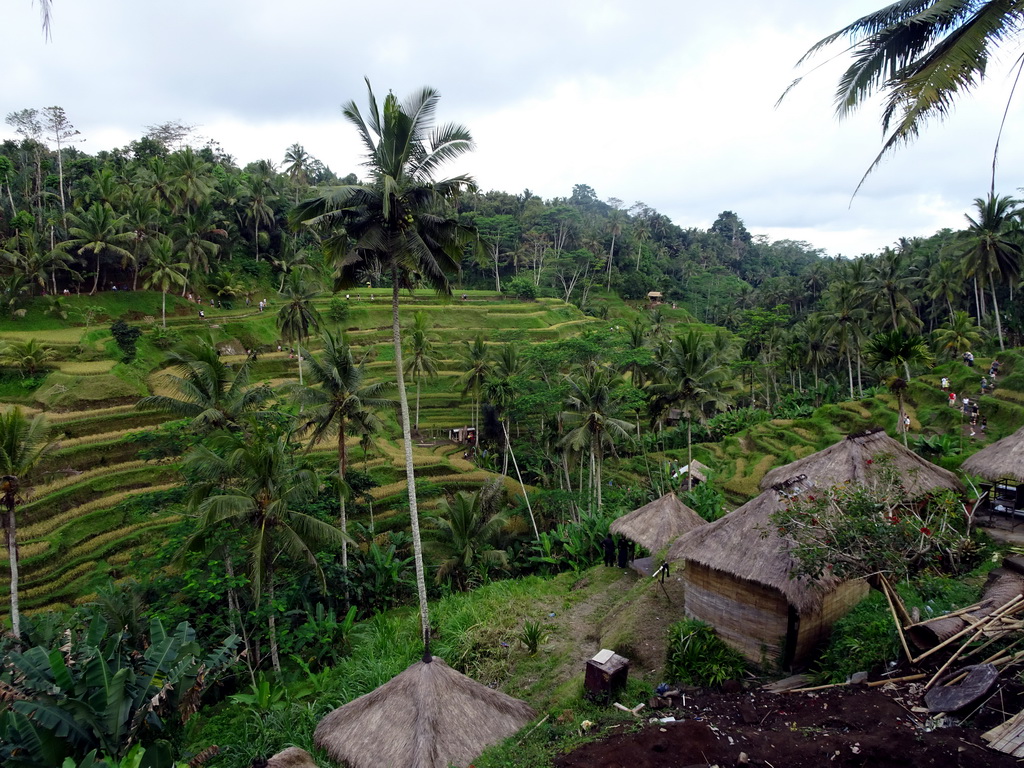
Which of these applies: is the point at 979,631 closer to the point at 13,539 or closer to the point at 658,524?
the point at 658,524

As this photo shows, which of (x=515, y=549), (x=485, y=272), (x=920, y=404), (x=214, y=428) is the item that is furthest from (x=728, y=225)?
(x=214, y=428)

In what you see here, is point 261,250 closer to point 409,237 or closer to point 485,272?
point 485,272

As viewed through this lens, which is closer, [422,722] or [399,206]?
[422,722]

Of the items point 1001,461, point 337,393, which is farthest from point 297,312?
point 1001,461

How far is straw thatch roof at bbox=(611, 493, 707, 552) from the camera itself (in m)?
16.3

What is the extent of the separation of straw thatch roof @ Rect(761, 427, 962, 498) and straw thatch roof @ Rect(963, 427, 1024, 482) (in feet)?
6.14

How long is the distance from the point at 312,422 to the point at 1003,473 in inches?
767

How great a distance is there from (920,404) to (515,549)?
21.7m

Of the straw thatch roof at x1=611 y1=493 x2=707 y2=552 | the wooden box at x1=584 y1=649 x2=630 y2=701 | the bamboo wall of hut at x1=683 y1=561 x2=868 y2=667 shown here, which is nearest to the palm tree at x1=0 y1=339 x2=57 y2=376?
the straw thatch roof at x1=611 y1=493 x2=707 y2=552

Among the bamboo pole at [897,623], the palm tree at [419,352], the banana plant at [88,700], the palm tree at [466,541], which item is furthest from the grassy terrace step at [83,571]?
the bamboo pole at [897,623]

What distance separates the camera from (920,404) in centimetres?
2847

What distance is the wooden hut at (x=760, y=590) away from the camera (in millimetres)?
9484

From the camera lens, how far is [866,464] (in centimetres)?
1267

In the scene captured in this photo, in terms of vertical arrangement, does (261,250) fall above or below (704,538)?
above
